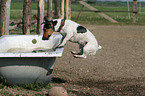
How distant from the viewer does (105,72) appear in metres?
7.48

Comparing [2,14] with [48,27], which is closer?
[48,27]

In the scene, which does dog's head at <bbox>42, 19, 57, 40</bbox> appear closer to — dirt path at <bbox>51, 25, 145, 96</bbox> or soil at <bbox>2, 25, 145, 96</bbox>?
soil at <bbox>2, 25, 145, 96</bbox>

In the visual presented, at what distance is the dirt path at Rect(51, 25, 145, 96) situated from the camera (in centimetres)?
606

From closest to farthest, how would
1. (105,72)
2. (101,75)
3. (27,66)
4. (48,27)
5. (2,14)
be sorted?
(48,27) → (27,66) → (101,75) → (105,72) → (2,14)

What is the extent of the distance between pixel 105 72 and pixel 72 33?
212 centimetres

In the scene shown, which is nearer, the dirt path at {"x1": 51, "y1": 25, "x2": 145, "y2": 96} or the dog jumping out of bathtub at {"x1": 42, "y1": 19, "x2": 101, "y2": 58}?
the dog jumping out of bathtub at {"x1": 42, "y1": 19, "x2": 101, "y2": 58}

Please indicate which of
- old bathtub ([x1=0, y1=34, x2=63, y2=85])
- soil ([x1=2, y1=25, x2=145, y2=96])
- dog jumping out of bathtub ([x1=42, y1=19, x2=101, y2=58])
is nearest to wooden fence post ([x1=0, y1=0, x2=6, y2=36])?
soil ([x1=2, y1=25, x2=145, y2=96])

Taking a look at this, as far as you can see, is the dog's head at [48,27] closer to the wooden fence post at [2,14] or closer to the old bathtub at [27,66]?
the old bathtub at [27,66]

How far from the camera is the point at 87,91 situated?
5957mm

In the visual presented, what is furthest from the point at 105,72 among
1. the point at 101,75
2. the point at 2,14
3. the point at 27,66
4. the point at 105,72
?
the point at 2,14

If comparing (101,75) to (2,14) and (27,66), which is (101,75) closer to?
(27,66)

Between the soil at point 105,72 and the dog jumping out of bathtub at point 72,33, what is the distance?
0.82m

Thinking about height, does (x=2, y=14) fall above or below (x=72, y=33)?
above

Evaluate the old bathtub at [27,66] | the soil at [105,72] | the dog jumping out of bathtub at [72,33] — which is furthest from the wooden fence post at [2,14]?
the dog jumping out of bathtub at [72,33]
